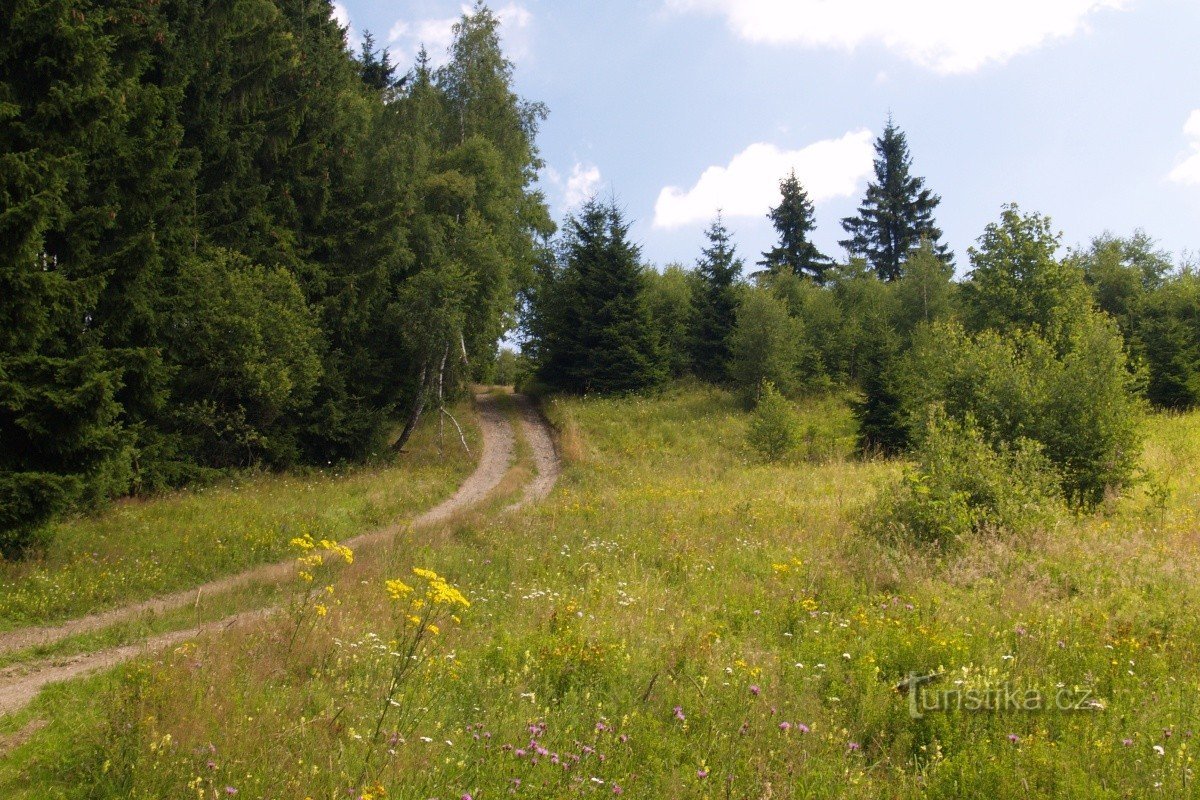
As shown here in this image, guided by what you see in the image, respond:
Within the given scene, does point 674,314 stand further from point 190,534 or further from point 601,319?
point 190,534

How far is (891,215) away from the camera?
58906mm

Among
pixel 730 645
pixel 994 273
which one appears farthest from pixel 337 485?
pixel 994 273

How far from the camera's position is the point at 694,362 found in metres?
43.6

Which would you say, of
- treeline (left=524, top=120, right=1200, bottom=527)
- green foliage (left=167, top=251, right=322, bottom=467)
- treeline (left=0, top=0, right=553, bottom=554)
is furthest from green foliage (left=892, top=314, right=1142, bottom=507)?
green foliage (left=167, top=251, right=322, bottom=467)

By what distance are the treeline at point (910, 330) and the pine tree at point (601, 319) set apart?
9 centimetres

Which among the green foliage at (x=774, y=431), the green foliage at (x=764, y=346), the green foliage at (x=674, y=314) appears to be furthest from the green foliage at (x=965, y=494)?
the green foliage at (x=674, y=314)

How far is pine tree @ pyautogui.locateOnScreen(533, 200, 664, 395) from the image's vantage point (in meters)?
39.2

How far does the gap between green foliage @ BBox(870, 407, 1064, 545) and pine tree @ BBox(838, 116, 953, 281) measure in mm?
49389

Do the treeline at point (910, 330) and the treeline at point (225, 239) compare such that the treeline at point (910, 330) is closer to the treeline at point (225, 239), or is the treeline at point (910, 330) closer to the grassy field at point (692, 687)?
the grassy field at point (692, 687)

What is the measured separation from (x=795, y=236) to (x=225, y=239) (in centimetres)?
4424

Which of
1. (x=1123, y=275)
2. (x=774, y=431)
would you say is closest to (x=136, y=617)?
(x=774, y=431)

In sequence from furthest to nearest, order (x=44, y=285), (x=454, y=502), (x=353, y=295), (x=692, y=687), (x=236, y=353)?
(x=353, y=295), (x=454, y=502), (x=236, y=353), (x=44, y=285), (x=692, y=687)

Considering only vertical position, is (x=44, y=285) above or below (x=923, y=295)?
below

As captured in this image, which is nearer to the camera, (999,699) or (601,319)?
(999,699)
